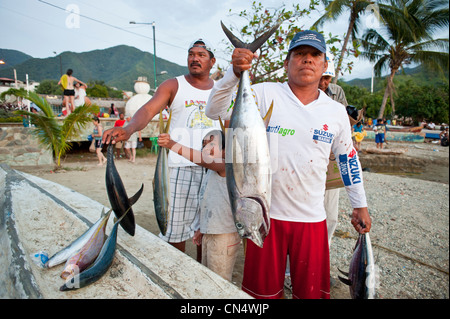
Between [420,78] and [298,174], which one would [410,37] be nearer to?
[298,174]

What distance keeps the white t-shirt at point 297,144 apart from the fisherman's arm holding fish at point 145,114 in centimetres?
52

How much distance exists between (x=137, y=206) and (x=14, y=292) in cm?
404

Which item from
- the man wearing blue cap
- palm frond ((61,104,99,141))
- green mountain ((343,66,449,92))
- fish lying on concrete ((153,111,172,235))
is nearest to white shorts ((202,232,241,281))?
the man wearing blue cap

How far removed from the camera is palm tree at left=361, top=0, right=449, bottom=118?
16344 millimetres

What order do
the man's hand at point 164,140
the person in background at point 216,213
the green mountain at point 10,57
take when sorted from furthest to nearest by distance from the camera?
the green mountain at point 10,57
the person in background at point 216,213
the man's hand at point 164,140

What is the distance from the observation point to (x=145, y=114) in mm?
2018

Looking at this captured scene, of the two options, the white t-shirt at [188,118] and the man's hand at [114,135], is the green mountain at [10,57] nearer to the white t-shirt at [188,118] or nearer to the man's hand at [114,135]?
the white t-shirt at [188,118]

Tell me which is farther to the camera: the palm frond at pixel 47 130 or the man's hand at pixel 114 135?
the palm frond at pixel 47 130

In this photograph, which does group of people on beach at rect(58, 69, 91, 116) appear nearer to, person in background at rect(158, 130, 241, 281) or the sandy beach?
the sandy beach

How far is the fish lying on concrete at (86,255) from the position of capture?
5.38ft

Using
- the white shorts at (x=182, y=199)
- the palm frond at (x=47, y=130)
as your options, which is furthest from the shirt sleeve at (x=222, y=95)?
the palm frond at (x=47, y=130)

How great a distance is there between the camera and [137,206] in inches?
212

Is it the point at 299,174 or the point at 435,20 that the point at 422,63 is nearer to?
the point at 435,20

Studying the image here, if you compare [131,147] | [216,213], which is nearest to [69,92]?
[131,147]
